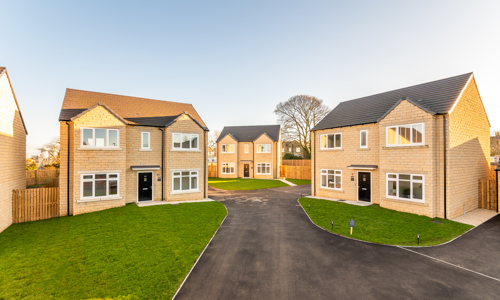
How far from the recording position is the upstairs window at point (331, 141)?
1875 cm

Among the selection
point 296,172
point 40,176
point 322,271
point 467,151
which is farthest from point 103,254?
point 296,172

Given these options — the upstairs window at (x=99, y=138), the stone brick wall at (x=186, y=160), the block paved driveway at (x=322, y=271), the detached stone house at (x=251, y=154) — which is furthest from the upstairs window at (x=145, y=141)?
the detached stone house at (x=251, y=154)

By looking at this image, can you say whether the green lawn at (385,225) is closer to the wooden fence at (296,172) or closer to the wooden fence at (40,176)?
the wooden fence at (296,172)

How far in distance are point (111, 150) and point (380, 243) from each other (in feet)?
56.2

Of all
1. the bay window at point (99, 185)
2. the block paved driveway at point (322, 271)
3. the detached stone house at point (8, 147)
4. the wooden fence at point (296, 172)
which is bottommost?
the block paved driveway at point (322, 271)

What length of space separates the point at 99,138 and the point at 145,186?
4856 millimetres

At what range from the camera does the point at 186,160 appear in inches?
725

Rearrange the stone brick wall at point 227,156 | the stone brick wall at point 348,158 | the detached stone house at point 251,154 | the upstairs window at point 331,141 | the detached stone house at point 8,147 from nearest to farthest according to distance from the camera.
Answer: the detached stone house at point 8,147 → the stone brick wall at point 348,158 → the upstairs window at point 331,141 → the detached stone house at point 251,154 → the stone brick wall at point 227,156

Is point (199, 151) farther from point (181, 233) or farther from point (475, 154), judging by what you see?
point (475, 154)

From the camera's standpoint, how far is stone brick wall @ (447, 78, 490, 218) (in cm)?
1298

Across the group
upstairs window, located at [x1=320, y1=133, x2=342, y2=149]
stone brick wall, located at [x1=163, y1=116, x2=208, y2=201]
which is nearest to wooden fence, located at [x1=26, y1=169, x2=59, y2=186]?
stone brick wall, located at [x1=163, y1=116, x2=208, y2=201]

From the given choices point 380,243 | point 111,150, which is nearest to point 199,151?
point 111,150

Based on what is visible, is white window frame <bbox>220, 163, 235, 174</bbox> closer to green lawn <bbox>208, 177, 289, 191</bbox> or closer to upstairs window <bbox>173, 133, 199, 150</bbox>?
green lawn <bbox>208, 177, 289, 191</bbox>

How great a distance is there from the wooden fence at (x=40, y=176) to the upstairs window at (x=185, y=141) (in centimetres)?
1991
